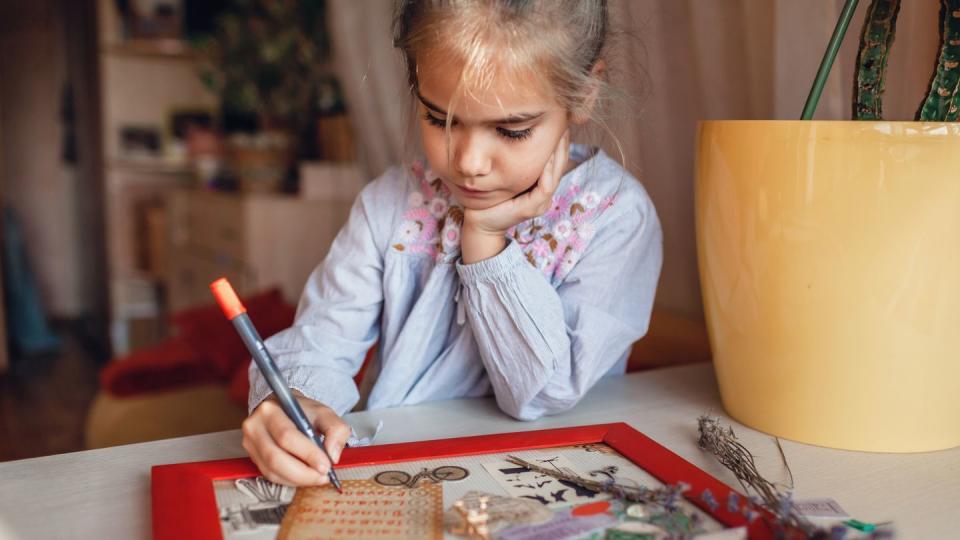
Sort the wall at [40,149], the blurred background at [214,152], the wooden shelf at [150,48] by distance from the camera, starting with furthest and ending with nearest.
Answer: the wall at [40,149], the wooden shelf at [150,48], the blurred background at [214,152]

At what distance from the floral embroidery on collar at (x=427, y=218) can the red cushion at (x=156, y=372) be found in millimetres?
1162

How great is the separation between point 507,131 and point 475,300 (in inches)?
6.3

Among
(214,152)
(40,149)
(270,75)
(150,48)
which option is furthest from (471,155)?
(40,149)

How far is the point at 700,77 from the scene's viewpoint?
103 centimetres

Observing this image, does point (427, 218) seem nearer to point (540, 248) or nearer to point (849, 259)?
point (540, 248)

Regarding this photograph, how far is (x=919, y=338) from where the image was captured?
0.61 m

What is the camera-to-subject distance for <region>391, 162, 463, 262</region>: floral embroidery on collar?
846mm

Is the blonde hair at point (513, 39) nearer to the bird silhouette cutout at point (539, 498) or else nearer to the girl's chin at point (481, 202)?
the girl's chin at point (481, 202)

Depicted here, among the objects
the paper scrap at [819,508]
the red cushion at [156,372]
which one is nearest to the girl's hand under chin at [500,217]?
the paper scrap at [819,508]

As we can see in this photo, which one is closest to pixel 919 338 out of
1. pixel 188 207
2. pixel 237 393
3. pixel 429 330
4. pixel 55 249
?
pixel 429 330

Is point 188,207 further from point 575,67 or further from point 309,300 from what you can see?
point 575,67

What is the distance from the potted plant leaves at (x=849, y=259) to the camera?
0.59m

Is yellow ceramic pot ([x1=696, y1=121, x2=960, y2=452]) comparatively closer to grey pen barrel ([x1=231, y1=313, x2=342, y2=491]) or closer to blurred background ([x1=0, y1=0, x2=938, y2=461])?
blurred background ([x1=0, y1=0, x2=938, y2=461])

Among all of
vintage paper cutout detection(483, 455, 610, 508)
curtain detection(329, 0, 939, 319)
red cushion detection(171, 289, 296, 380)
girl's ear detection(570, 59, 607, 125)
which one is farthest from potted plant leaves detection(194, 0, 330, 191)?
vintage paper cutout detection(483, 455, 610, 508)
